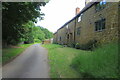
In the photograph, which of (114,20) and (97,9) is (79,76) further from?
(97,9)

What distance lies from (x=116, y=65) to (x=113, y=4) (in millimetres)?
9523

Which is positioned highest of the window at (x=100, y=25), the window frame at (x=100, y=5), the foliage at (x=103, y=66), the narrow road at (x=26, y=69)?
the window frame at (x=100, y=5)

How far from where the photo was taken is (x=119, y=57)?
4.48m

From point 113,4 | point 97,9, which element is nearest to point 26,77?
point 113,4

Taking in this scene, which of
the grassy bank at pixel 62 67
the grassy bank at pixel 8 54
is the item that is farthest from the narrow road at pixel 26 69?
the grassy bank at pixel 8 54

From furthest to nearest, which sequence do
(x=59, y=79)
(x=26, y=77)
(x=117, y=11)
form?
(x=117, y=11) → (x=26, y=77) → (x=59, y=79)

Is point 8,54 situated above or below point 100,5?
below

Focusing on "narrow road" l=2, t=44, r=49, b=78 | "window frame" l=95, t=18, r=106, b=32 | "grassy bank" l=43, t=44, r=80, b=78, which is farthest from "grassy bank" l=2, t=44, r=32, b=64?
"window frame" l=95, t=18, r=106, b=32

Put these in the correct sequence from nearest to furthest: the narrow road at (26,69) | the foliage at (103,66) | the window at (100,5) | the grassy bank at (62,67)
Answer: the foliage at (103,66) < the grassy bank at (62,67) < the narrow road at (26,69) < the window at (100,5)

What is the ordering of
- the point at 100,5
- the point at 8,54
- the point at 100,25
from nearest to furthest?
the point at 8,54 → the point at 100,25 → the point at 100,5

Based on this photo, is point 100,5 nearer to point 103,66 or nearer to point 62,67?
point 62,67

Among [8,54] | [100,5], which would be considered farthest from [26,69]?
[100,5]

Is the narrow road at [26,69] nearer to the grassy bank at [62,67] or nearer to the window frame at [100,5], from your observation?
the grassy bank at [62,67]

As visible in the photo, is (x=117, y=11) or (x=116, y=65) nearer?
(x=116, y=65)
